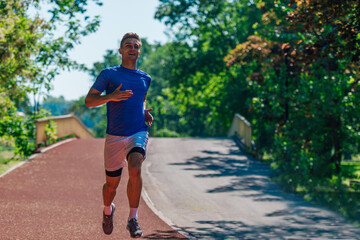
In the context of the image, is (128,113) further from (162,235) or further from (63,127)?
(63,127)

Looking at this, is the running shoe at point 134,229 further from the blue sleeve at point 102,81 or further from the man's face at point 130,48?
the man's face at point 130,48

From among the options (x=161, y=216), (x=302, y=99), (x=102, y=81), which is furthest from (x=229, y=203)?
(x=102, y=81)

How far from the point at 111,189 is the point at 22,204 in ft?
18.1

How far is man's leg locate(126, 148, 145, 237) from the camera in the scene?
5.80 m

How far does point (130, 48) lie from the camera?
18.8ft

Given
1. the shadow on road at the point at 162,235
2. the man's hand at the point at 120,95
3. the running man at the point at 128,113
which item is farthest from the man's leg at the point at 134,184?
the shadow on road at the point at 162,235

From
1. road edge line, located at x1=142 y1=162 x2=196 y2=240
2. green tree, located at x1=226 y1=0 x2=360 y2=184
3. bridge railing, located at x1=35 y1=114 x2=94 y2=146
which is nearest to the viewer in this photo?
road edge line, located at x1=142 y1=162 x2=196 y2=240

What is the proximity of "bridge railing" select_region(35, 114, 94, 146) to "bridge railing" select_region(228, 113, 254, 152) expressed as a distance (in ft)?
26.7

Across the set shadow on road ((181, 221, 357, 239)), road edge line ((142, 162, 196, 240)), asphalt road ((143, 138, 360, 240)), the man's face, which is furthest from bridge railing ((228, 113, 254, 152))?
the man's face

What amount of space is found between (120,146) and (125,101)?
54 cm

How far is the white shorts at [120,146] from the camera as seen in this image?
5.93m

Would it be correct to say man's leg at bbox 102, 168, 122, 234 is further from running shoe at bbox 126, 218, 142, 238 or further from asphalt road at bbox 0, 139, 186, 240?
asphalt road at bbox 0, 139, 186, 240

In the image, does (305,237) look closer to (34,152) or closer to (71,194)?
(71,194)

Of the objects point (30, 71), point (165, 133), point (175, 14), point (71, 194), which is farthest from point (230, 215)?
point (165, 133)
